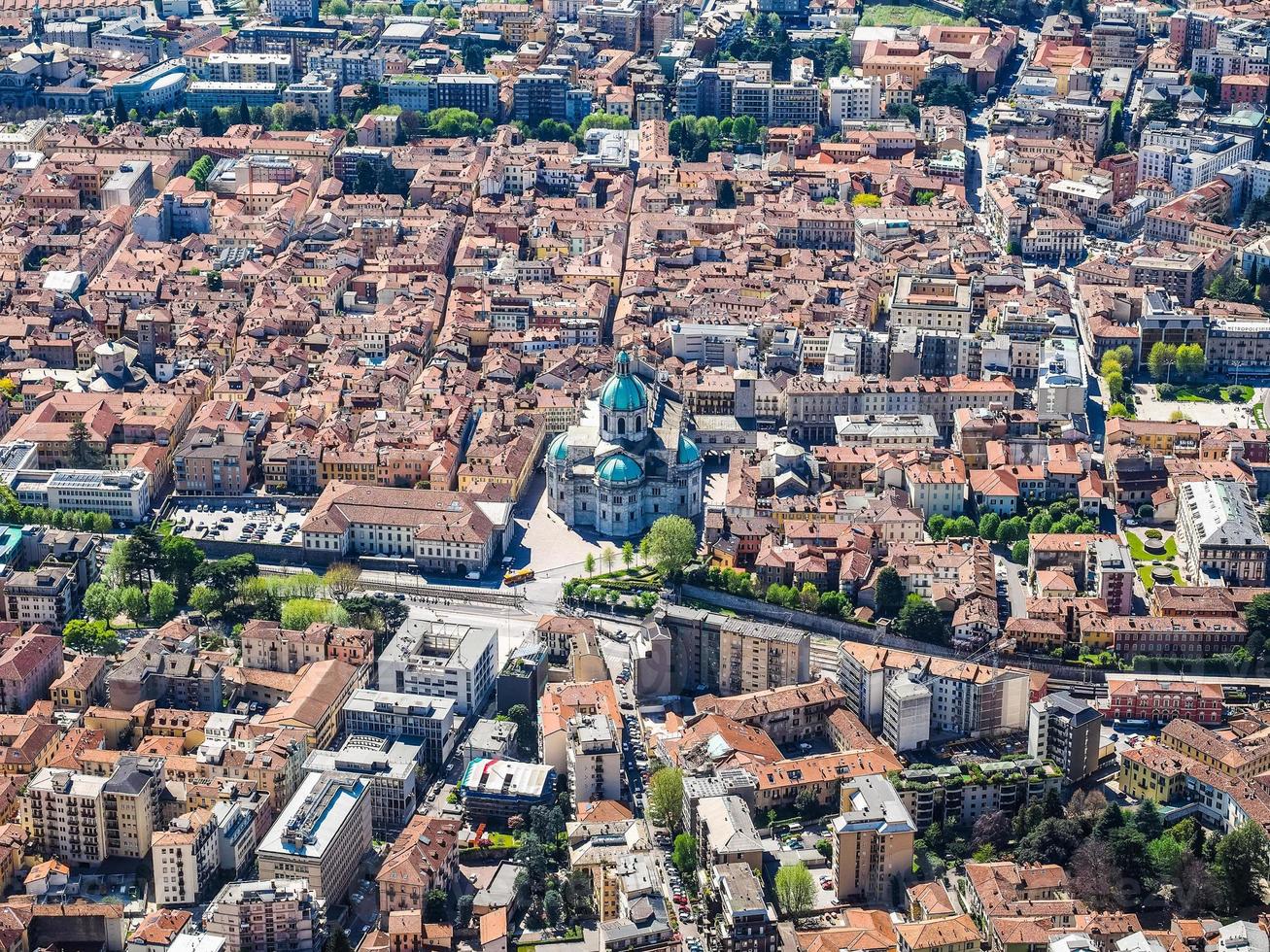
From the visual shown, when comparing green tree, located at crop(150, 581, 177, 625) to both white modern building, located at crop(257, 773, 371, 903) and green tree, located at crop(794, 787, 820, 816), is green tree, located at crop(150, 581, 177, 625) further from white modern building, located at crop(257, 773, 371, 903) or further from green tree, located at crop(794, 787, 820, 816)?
green tree, located at crop(794, 787, 820, 816)

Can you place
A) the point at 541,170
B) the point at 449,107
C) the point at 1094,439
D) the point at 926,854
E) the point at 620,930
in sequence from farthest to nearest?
1. the point at 449,107
2. the point at 541,170
3. the point at 1094,439
4. the point at 926,854
5. the point at 620,930

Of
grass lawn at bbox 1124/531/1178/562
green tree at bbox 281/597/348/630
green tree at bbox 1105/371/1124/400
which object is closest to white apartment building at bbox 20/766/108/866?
green tree at bbox 281/597/348/630

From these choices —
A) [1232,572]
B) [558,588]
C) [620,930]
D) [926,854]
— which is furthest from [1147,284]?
[620,930]

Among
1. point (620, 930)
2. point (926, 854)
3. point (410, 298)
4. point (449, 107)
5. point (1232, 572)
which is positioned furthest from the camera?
point (449, 107)

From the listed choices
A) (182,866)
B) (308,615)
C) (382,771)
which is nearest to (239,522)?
(308,615)

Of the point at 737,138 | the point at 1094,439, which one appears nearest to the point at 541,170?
the point at 737,138

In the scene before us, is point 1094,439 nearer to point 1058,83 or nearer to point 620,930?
point 620,930

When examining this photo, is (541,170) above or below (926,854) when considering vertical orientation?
above

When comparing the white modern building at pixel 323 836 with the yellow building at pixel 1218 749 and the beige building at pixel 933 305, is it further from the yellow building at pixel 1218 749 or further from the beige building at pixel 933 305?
the beige building at pixel 933 305

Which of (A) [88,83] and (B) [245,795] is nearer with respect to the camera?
(B) [245,795]
